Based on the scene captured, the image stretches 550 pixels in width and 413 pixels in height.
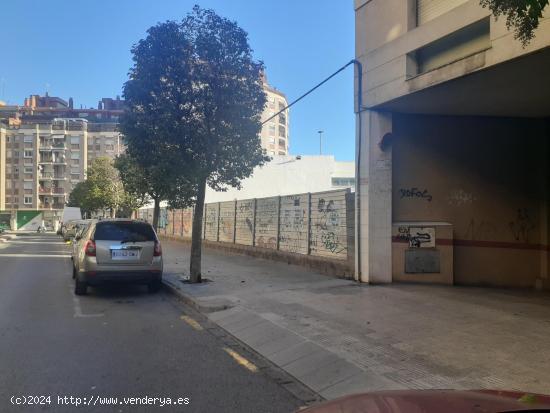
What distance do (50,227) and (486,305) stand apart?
366 ft

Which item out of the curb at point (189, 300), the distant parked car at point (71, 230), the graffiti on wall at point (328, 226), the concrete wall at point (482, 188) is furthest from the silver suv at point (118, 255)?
the distant parked car at point (71, 230)

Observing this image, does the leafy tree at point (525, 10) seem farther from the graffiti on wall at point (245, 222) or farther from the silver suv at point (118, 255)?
the graffiti on wall at point (245, 222)

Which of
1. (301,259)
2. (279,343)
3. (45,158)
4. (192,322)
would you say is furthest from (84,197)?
(45,158)

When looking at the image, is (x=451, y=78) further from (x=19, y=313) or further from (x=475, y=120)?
(x=19, y=313)

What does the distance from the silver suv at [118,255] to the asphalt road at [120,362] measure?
2.77 feet

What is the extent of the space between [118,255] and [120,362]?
5512mm

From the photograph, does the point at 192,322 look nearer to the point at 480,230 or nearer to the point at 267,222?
the point at 480,230

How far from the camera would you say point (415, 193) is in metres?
12.5

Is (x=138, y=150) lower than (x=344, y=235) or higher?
higher

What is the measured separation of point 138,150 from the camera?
12.7 metres

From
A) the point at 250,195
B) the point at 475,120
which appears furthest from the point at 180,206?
the point at 250,195

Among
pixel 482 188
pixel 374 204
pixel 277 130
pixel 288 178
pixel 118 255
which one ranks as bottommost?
pixel 118 255

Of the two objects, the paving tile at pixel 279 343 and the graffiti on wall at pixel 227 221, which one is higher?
the graffiti on wall at pixel 227 221

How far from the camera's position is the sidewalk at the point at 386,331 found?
5438 mm
